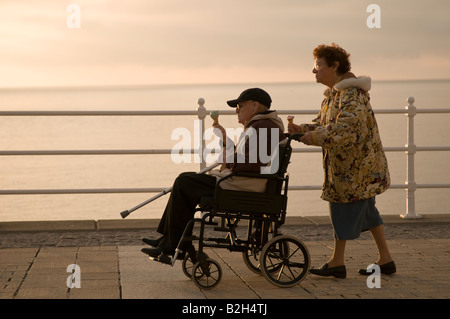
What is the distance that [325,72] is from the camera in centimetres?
615

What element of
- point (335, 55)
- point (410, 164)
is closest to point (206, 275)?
point (335, 55)

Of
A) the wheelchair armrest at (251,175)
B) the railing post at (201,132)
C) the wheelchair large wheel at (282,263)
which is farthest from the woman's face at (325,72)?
the railing post at (201,132)

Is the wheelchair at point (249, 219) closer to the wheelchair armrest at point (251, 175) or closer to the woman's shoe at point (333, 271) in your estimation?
the wheelchair armrest at point (251, 175)

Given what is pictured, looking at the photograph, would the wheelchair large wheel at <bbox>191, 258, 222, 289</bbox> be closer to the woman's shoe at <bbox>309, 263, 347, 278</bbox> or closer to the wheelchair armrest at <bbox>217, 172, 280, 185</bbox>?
the wheelchair armrest at <bbox>217, 172, 280, 185</bbox>

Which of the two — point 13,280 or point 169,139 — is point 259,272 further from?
point 169,139

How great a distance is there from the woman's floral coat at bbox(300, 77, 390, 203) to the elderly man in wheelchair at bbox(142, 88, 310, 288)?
35 cm

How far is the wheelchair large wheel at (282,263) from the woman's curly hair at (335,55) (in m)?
1.21

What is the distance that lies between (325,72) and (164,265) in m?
1.79

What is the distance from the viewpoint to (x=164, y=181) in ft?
51.1

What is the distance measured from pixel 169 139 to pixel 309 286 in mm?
18547

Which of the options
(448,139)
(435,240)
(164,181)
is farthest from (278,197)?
(448,139)

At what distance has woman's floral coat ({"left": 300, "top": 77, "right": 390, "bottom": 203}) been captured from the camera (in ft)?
19.6

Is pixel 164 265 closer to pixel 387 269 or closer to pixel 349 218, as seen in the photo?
pixel 349 218

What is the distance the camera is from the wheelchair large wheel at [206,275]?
5781 millimetres
